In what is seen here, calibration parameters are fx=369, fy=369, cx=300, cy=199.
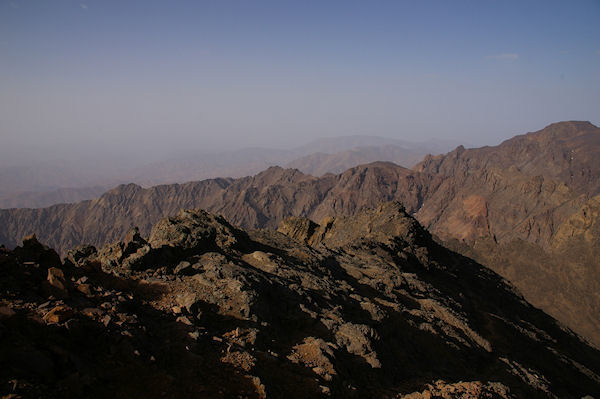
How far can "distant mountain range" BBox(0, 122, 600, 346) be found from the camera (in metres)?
51.2

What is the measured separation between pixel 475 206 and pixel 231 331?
296ft

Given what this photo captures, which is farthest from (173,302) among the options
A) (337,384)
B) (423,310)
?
(423,310)

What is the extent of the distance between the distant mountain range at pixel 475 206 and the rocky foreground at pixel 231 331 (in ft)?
118

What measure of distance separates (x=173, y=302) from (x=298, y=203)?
10218 centimetres

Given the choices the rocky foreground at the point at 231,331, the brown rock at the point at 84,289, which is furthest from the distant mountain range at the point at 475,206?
the brown rock at the point at 84,289

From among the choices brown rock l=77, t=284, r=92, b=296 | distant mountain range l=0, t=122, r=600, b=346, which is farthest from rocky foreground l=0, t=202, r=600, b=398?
distant mountain range l=0, t=122, r=600, b=346

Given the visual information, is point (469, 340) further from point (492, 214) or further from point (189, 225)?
point (492, 214)

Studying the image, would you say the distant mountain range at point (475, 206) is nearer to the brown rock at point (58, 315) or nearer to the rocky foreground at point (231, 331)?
the rocky foreground at point (231, 331)

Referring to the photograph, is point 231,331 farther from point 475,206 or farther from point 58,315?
point 475,206

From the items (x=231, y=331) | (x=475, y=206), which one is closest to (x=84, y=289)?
(x=231, y=331)

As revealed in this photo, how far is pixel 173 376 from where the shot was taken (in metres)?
6.30

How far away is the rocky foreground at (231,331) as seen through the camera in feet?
19.2

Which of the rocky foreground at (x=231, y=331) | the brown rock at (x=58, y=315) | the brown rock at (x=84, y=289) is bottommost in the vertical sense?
the rocky foreground at (x=231, y=331)

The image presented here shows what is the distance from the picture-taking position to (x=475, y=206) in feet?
288
